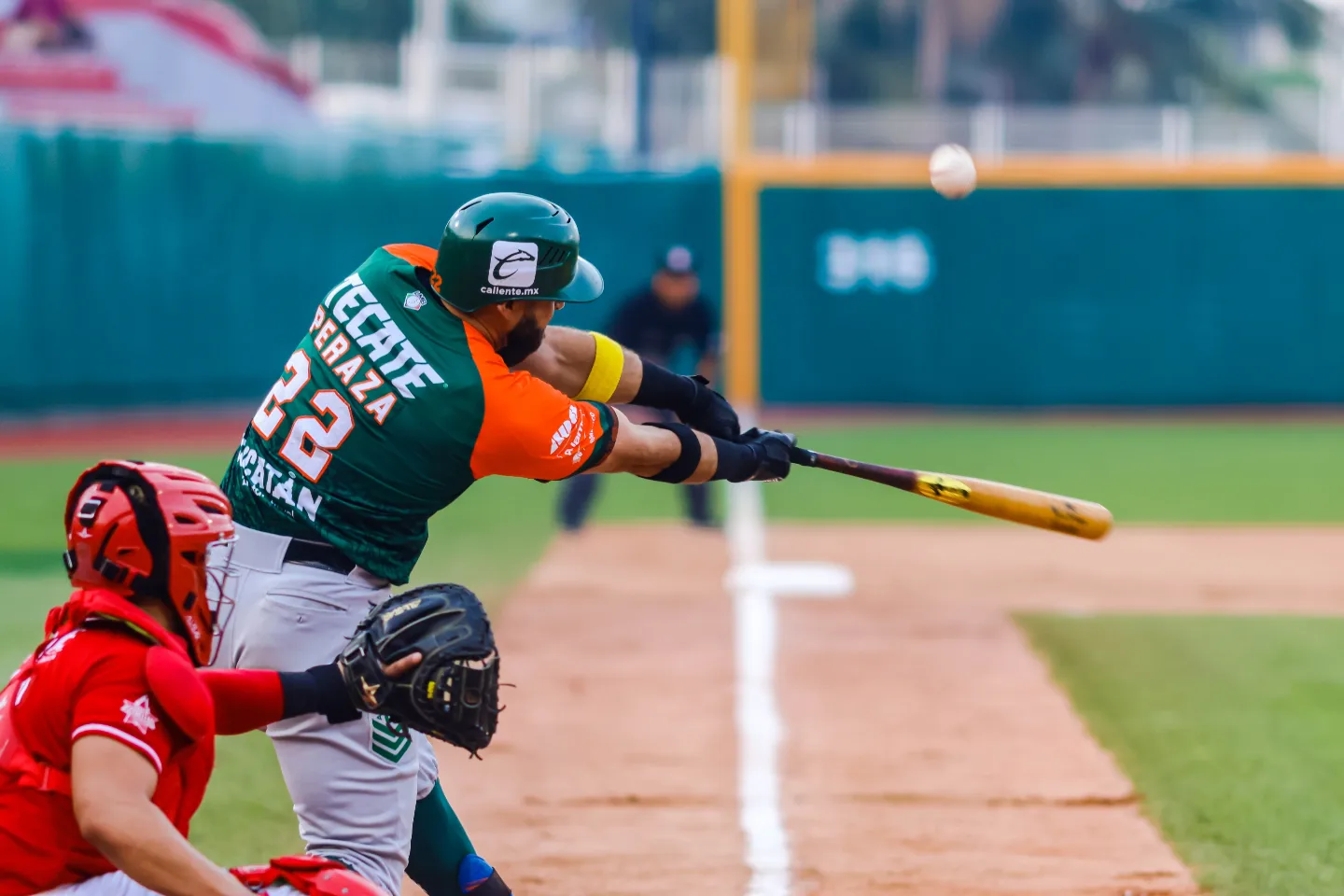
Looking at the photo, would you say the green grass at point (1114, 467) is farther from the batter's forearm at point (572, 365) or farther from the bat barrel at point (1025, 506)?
the batter's forearm at point (572, 365)

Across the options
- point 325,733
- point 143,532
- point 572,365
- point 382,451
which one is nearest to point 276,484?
point 382,451

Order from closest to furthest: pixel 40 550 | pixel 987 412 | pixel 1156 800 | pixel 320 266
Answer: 1. pixel 1156 800
2. pixel 40 550
3. pixel 320 266
4. pixel 987 412

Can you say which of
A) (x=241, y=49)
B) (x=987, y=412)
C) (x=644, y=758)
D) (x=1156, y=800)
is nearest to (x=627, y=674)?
(x=644, y=758)

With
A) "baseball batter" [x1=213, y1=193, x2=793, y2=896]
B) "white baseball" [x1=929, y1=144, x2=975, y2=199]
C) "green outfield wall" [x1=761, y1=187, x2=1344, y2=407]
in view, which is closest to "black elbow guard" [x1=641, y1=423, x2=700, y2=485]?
"baseball batter" [x1=213, y1=193, x2=793, y2=896]

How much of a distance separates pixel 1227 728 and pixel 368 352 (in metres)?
4.06

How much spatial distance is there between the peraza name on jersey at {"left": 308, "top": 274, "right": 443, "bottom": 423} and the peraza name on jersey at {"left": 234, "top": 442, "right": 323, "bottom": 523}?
251 mm

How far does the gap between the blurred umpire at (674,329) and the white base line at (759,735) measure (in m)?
1.17

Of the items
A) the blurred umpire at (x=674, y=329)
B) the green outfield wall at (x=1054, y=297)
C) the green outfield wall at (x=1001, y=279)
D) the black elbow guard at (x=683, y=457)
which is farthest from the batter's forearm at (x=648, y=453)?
the green outfield wall at (x=1054, y=297)

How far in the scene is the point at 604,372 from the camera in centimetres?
416

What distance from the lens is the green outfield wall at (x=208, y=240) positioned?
15.3 metres

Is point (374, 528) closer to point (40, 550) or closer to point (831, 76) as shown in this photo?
point (40, 550)

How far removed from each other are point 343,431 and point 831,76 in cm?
1579

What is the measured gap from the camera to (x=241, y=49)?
63.1 ft

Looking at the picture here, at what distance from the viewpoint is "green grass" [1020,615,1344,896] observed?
15.5 ft
